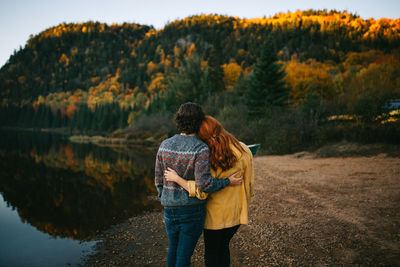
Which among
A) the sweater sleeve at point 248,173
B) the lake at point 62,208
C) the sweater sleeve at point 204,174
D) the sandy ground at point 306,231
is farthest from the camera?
the lake at point 62,208

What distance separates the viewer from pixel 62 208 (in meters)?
11.4

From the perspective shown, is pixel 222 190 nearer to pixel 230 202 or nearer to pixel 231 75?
pixel 230 202

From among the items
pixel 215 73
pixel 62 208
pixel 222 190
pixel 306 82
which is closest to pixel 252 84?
pixel 306 82

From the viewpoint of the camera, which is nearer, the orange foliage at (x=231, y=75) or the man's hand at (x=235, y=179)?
the man's hand at (x=235, y=179)

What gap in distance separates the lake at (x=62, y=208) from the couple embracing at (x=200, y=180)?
205 inches

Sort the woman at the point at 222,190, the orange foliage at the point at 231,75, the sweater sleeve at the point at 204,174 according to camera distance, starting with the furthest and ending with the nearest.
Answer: the orange foliage at the point at 231,75 < the woman at the point at 222,190 < the sweater sleeve at the point at 204,174

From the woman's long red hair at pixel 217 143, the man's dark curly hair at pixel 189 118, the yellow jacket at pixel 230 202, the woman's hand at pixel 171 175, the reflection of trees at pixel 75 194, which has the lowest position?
the reflection of trees at pixel 75 194

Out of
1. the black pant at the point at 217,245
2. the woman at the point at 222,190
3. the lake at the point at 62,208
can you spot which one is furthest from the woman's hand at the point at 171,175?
the lake at the point at 62,208

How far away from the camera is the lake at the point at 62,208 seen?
7.16 metres

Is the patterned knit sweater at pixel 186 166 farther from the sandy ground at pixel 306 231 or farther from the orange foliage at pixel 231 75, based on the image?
the orange foliage at pixel 231 75

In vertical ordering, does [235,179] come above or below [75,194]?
above

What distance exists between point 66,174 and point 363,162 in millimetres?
20153

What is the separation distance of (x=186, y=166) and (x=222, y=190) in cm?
43

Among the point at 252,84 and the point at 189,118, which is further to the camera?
the point at 252,84
